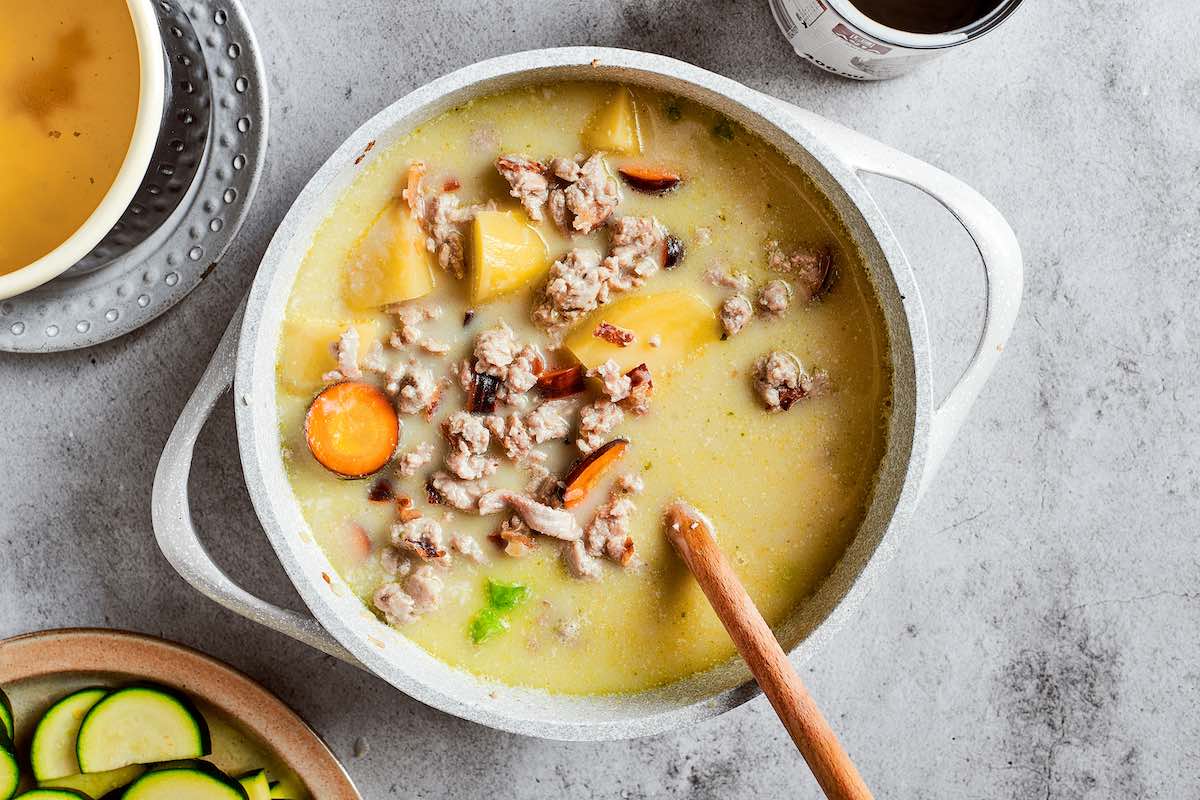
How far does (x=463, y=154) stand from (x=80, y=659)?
3.49 feet

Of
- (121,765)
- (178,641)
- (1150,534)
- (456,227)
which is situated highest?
(456,227)

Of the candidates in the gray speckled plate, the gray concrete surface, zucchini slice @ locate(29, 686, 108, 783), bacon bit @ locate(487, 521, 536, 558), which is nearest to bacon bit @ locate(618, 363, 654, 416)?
bacon bit @ locate(487, 521, 536, 558)

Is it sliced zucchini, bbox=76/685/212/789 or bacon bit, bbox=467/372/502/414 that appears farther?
sliced zucchini, bbox=76/685/212/789

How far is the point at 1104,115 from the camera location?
1.77m

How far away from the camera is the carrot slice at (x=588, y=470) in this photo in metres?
1.53

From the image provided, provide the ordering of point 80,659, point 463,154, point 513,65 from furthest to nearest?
point 80,659, point 463,154, point 513,65

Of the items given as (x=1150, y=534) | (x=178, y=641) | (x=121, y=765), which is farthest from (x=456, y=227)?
(x=1150, y=534)

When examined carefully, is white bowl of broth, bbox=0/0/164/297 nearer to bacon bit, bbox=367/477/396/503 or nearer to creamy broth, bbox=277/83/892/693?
creamy broth, bbox=277/83/892/693

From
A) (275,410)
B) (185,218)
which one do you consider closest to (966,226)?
(275,410)

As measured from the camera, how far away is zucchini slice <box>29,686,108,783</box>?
1.72 metres

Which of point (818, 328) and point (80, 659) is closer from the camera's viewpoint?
point (818, 328)

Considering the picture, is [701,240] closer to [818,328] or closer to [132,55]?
[818,328]

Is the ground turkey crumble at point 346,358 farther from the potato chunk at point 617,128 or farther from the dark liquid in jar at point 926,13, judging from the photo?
the dark liquid in jar at point 926,13

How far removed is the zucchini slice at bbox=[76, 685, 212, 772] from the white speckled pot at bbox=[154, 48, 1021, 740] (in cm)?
31
